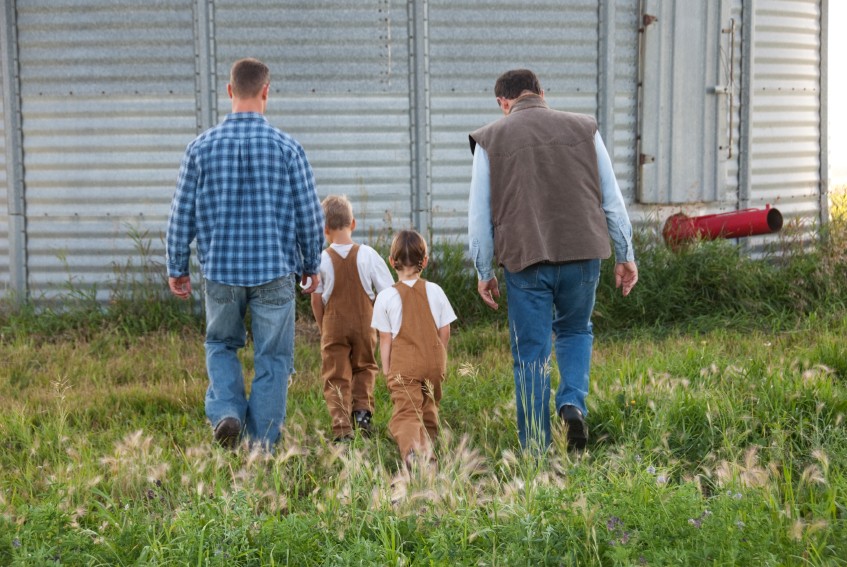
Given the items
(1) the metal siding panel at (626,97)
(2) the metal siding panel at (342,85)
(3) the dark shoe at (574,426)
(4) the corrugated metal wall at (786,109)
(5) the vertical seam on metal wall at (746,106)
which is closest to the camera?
(3) the dark shoe at (574,426)

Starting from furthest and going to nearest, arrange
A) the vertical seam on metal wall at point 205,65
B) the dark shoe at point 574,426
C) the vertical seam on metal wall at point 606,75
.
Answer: the vertical seam on metal wall at point 606,75
the vertical seam on metal wall at point 205,65
the dark shoe at point 574,426

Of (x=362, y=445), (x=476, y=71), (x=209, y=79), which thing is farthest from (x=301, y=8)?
(x=362, y=445)

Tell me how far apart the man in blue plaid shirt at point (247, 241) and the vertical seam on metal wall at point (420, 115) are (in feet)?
13.0

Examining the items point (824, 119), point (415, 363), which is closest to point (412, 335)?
point (415, 363)

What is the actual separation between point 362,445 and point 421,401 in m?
0.44

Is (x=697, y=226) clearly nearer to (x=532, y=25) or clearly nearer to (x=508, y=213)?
(x=532, y=25)

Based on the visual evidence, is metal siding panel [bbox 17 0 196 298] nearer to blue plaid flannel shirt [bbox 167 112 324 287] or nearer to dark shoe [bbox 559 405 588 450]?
blue plaid flannel shirt [bbox 167 112 324 287]

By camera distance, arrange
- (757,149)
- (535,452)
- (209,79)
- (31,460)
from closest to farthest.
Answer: (535,452) → (31,460) → (209,79) → (757,149)

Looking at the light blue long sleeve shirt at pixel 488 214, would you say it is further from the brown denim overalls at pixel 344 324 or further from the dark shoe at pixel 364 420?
the dark shoe at pixel 364 420

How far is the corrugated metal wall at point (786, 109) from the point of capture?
10.2m

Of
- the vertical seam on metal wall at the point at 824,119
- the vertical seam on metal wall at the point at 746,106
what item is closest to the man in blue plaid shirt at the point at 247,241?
the vertical seam on metal wall at the point at 746,106

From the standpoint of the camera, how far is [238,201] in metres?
5.42

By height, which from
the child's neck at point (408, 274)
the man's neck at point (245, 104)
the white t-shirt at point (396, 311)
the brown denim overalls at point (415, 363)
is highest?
the man's neck at point (245, 104)

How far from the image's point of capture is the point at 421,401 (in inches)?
210
